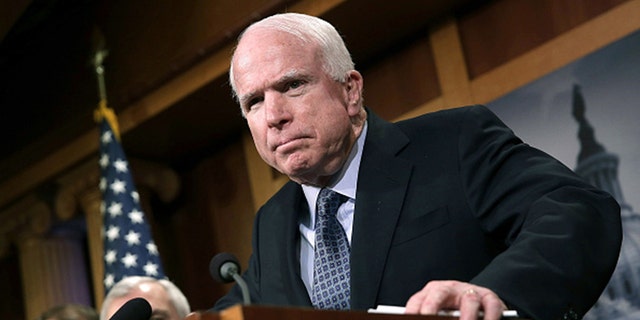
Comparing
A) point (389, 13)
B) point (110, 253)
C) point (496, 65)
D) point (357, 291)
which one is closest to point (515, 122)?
point (496, 65)

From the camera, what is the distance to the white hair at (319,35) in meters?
2.69

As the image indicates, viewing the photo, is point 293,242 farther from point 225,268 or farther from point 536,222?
point 536,222

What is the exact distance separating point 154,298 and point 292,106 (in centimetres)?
178

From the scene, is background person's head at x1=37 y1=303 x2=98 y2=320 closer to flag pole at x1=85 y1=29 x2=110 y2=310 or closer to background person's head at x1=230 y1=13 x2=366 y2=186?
flag pole at x1=85 y1=29 x2=110 y2=310

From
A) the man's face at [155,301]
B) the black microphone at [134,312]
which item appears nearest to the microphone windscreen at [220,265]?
the black microphone at [134,312]

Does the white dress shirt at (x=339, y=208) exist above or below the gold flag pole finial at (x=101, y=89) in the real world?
below

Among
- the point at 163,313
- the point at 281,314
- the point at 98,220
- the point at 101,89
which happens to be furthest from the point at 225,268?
the point at 98,220

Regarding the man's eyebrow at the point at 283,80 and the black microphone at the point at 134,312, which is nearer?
the black microphone at the point at 134,312

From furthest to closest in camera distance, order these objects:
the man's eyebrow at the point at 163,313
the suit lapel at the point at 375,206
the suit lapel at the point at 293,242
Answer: the man's eyebrow at the point at 163,313
the suit lapel at the point at 293,242
the suit lapel at the point at 375,206

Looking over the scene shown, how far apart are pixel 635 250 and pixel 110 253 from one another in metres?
2.75

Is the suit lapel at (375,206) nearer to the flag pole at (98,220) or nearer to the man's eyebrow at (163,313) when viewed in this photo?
the man's eyebrow at (163,313)

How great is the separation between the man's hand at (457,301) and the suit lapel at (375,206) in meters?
0.52

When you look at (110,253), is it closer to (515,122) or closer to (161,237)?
(161,237)

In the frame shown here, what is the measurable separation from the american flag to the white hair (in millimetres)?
3100
